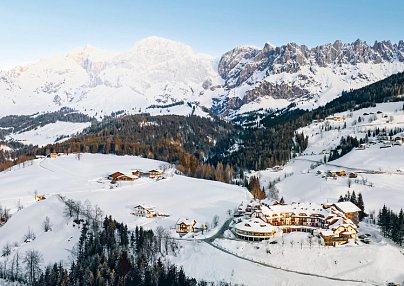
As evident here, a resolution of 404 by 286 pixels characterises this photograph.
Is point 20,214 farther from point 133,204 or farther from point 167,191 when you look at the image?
point 167,191

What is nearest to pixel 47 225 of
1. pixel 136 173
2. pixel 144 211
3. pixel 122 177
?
pixel 144 211

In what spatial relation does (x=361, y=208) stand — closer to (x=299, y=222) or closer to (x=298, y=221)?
(x=299, y=222)

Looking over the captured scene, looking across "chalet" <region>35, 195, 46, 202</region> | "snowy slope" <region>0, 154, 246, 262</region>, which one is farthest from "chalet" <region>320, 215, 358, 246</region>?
"chalet" <region>35, 195, 46, 202</region>

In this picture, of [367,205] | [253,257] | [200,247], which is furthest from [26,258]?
[367,205]

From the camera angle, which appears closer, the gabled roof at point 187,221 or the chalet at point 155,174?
the gabled roof at point 187,221

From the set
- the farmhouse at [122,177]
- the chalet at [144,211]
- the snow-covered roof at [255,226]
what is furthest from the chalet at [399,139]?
the chalet at [144,211]

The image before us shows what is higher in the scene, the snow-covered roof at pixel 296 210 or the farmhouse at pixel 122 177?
the farmhouse at pixel 122 177

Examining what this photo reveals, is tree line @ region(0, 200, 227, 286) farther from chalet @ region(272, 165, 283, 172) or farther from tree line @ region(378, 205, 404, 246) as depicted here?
chalet @ region(272, 165, 283, 172)

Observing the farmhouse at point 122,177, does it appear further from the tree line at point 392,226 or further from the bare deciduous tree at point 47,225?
the tree line at point 392,226
